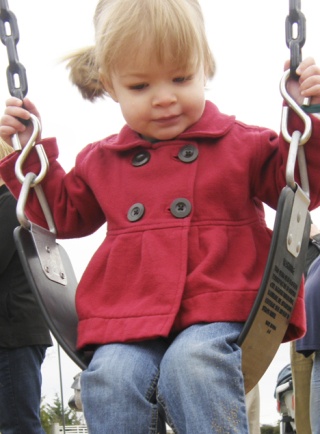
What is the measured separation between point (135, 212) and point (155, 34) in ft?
1.48

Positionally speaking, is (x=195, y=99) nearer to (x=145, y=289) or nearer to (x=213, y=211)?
(x=213, y=211)

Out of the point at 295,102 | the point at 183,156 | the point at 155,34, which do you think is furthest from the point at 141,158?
the point at 295,102

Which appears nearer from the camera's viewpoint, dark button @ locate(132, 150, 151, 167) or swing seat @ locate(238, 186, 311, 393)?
A: swing seat @ locate(238, 186, 311, 393)

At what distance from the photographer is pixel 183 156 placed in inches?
92.5

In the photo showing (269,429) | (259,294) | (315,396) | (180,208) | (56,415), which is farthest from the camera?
(269,429)

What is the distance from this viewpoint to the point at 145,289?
87.7 inches

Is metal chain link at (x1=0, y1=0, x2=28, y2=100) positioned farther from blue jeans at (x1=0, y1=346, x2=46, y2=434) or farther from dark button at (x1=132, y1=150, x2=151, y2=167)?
blue jeans at (x1=0, y1=346, x2=46, y2=434)

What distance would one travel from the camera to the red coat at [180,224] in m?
2.17

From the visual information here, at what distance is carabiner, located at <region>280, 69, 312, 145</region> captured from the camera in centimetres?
210

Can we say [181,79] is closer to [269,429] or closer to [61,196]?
[61,196]

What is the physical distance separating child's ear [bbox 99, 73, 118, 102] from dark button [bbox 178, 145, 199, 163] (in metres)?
0.27

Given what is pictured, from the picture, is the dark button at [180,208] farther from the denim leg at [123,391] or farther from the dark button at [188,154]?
the denim leg at [123,391]

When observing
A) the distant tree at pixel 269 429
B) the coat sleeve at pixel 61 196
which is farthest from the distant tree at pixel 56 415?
the coat sleeve at pixel 61 196

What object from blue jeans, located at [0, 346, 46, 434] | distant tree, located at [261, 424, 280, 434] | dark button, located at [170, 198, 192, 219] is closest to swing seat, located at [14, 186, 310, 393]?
dark button, located at [170, 198, 192, 219]
